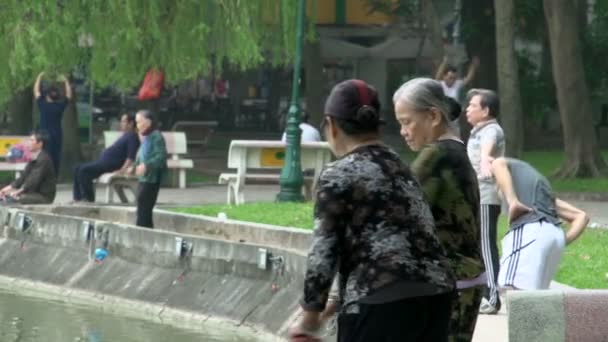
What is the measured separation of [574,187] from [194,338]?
40.8ft

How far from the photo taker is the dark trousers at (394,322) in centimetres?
564

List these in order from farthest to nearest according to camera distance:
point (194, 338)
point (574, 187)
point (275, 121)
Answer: point (275, 121)
point (574, 187)
point (194, 338)

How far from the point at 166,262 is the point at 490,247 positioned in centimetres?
528

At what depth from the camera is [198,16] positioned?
2612cm

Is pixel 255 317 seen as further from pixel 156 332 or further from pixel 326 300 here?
pixel 326 300

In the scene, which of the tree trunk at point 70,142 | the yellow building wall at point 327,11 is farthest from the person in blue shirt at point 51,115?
the yellow building wall at point 327,11

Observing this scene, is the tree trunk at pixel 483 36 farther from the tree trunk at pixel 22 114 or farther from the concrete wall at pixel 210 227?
the concrete wall at pixel 210 227

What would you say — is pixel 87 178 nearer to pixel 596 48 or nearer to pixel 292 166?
pixel 292 166

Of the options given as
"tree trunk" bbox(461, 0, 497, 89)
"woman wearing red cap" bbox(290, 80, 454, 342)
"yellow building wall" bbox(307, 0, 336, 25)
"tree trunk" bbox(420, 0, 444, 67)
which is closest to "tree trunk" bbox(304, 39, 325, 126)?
"tree trunk" bbox(420, 0, 444, 67)

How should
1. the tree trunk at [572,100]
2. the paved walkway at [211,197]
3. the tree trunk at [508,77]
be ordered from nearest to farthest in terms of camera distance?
the paved walkway at [211,197] → the tree trunk at [508,77] → the tree trunk at [572,100]

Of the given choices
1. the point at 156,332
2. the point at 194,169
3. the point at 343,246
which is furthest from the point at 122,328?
the point at 194,169

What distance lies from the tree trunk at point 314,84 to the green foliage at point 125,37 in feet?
24.4

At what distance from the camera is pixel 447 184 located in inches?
261

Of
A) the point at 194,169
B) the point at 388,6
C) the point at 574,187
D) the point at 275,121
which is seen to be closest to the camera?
the point at 574,187
